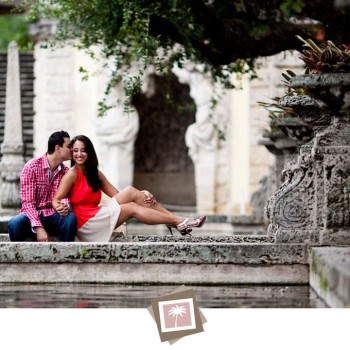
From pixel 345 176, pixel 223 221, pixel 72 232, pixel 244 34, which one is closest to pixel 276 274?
pixel 345 176

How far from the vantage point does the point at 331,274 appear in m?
10.4

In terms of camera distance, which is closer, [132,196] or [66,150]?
[66,150]

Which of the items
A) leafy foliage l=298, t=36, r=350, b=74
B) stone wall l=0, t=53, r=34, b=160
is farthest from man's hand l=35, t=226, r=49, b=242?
stone wall l=0, t=53, r=34, b=160

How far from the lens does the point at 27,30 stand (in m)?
34.4

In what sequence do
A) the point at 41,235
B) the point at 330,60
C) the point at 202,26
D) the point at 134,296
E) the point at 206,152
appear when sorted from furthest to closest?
the point at 206,152
the point at 202,26
the point at 41,235
the point at 330,60
the point at 134,296

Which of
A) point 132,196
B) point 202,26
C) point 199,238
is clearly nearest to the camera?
point 132,196

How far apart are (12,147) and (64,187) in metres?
7.26

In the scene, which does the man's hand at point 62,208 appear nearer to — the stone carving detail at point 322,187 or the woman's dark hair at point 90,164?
the woman's dark hair at point 90,164

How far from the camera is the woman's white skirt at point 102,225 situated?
13344 mm

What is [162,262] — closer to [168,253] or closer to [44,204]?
[168,253]

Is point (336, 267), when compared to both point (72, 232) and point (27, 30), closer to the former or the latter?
point (72, 232)

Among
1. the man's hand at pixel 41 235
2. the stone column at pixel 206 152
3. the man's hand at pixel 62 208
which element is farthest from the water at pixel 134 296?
the stone column at pixel 206 152

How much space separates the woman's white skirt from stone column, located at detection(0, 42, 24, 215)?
614 cm

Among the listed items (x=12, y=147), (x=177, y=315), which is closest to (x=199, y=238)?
(x=177, y=315)
